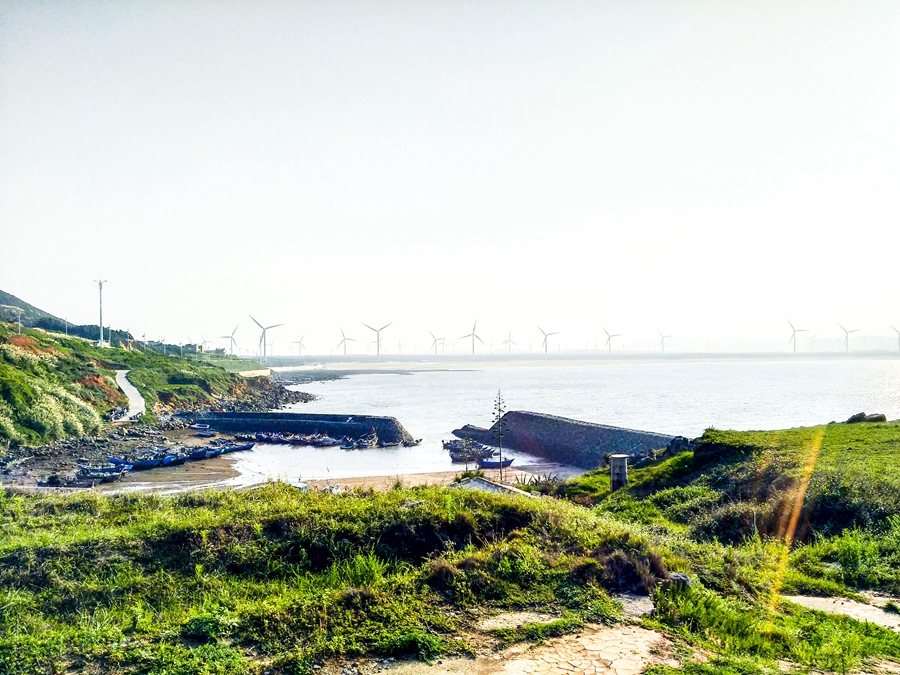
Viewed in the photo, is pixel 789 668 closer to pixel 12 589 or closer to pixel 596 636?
pixel 596 636

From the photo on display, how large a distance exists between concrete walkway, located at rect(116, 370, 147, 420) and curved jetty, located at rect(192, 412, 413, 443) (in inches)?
252

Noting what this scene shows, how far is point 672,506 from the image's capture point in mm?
17203

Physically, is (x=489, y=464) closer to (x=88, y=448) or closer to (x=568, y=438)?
(x=568, y=438)

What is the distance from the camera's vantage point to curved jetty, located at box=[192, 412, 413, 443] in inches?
2485

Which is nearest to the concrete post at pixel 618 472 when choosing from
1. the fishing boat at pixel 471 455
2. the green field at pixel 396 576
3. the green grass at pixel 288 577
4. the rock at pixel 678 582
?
the green field at pixel 396 576

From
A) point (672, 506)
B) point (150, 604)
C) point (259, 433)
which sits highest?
point (150, 604)

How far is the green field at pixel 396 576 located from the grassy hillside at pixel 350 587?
1.2 inches

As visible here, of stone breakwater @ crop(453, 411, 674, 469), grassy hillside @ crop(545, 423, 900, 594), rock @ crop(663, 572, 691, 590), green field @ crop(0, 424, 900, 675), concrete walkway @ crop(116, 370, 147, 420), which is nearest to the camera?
green field @ crop(0, 424, 900, 675)

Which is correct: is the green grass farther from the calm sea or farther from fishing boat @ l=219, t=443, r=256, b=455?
fishing boat @ l=219, t=443, r=256, b=455

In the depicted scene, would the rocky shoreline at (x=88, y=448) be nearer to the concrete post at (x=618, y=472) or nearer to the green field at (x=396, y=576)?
the green field at (x=396, y=576)

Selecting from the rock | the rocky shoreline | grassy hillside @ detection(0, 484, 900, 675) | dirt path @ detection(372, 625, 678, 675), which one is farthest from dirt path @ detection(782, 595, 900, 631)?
the rocky shoreline

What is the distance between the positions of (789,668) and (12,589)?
35.8 feet

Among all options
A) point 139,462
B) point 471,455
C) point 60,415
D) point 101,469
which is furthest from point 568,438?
point 60,415

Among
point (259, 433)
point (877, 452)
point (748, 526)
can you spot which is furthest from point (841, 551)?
point (259, 433)
